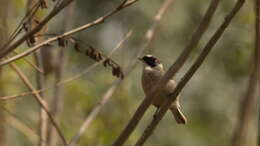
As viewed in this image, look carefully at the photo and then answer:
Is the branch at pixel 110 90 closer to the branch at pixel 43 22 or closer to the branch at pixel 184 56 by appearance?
the branch at pixel 184 56

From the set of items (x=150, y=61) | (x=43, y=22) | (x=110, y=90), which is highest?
(x=43, y=22)

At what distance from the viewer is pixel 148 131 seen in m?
3.30

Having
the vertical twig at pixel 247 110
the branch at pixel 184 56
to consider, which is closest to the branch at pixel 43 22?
the branch at pixel 184 56

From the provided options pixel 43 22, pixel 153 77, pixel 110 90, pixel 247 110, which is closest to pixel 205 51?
pixel 43 22

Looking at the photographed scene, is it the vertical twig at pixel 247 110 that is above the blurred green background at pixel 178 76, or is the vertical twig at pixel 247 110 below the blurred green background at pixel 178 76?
above

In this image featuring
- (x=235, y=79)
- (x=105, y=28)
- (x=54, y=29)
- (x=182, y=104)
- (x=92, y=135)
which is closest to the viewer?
(x=92, y=135)

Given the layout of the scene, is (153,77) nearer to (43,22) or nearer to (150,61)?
(150,61)

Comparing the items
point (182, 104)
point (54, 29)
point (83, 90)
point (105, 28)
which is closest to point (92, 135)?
point (83, 90)

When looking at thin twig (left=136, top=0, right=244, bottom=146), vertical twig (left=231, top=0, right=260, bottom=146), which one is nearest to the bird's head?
vertical twig (left=231, top=0, right=260, bottom=146)

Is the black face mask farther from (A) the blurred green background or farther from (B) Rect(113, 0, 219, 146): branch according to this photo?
(B) Rect(113, 0, 219, 146): branch

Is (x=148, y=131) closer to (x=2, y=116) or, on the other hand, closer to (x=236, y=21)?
(x=2, y=116)

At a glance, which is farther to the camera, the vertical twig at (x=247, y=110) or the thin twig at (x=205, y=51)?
the vertical twig at (x=247, y=110)

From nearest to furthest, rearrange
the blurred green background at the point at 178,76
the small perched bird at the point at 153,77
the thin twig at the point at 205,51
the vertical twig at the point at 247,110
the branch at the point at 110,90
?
the thin twig at the point at 205,51
the vertical twig at the point at 247,110
the branch at the point at 110,90
the small perched bird at the point at 153,77
the blurred green background at the point at 178,76

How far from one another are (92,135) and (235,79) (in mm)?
1976
